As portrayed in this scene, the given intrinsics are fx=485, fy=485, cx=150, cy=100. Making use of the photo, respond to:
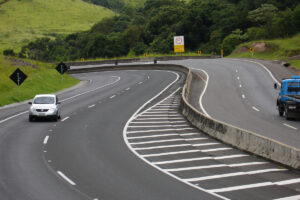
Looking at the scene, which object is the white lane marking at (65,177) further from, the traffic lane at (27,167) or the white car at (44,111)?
the white car at (44,111)

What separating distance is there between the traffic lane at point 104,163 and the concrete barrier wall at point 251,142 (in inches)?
156

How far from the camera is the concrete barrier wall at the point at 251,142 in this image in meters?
15.3

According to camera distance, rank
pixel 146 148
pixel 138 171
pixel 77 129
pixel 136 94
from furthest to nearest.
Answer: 1. pixel 136 94
2. pixel 77 129
3. pixel 146 148
4. pixel 138 171

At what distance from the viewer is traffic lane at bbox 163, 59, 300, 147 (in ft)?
78.9

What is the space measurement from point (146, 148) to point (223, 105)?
627 inches

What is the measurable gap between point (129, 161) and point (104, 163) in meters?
0.90

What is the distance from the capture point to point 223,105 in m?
34.5

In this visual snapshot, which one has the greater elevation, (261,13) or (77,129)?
(261,13)

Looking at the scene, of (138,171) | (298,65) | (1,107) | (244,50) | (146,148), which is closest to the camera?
(138,171)

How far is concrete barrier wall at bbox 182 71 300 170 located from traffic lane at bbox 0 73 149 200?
6.83 metres

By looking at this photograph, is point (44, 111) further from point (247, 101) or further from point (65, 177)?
point (247, 101)

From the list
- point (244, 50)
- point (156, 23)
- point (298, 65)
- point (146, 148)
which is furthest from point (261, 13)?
point (146, 148)

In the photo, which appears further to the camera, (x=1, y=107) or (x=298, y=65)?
(x=298, y=65)

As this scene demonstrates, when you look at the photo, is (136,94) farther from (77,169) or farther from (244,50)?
(244,50)
